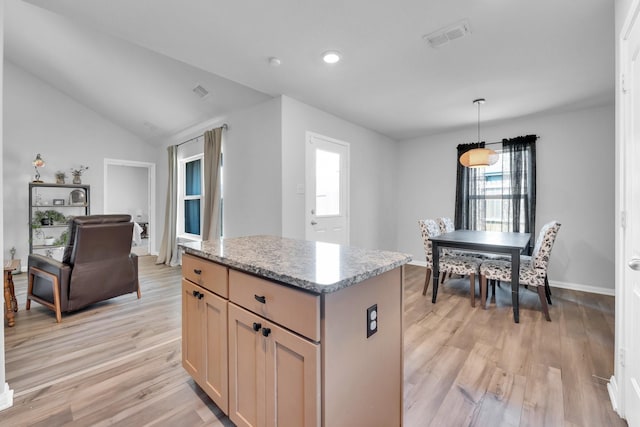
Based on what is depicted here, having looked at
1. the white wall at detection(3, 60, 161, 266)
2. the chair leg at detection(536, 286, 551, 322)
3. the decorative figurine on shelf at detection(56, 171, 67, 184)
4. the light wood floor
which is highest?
the white wall at detection(3, 60, 161, 266)

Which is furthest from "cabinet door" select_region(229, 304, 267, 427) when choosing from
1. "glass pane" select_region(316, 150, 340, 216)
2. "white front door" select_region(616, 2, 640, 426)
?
Answer: "glass pane" select_region(316, 150, 340, 216)

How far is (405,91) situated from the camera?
3279mm

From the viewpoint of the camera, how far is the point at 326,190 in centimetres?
401

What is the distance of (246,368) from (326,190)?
294 cm

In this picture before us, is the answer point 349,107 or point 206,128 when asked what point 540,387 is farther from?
point 206,128

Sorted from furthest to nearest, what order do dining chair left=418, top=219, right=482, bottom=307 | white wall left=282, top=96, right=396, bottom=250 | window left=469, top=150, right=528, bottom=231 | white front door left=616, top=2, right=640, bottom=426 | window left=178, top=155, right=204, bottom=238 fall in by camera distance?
window left=178, top=155, right=204, bottom=238
window left=469, top=150, right=528, bottom=231
white wall left=282, top=96, right=396, bottom=250
dining chair left=418, top=219, right=482, bottom=307
white front door left=616, top=2, right=640, bottom=426

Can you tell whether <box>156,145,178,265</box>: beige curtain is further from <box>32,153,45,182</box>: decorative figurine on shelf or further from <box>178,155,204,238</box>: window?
<box>32,153,45,182</box>: decorative figurine on shelf

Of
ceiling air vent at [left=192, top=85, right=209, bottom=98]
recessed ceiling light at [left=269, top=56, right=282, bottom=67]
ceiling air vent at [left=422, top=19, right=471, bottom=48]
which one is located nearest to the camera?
ceiling air vent at [left=422, top=19, right=471, bottom=48]

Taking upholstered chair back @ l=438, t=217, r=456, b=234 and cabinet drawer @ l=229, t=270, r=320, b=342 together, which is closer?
cabinet drawer @ l=229, t=270, r=320, b=342

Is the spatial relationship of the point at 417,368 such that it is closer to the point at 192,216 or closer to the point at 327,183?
the point at 327,183

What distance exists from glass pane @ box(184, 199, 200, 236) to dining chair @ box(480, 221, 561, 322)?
439cm

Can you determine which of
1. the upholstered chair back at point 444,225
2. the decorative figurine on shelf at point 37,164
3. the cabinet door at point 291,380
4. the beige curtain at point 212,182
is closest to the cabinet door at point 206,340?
the cabinet door at point 291,380

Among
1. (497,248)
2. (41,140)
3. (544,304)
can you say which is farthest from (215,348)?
(41,140)

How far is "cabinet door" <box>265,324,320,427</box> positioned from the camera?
989mm
